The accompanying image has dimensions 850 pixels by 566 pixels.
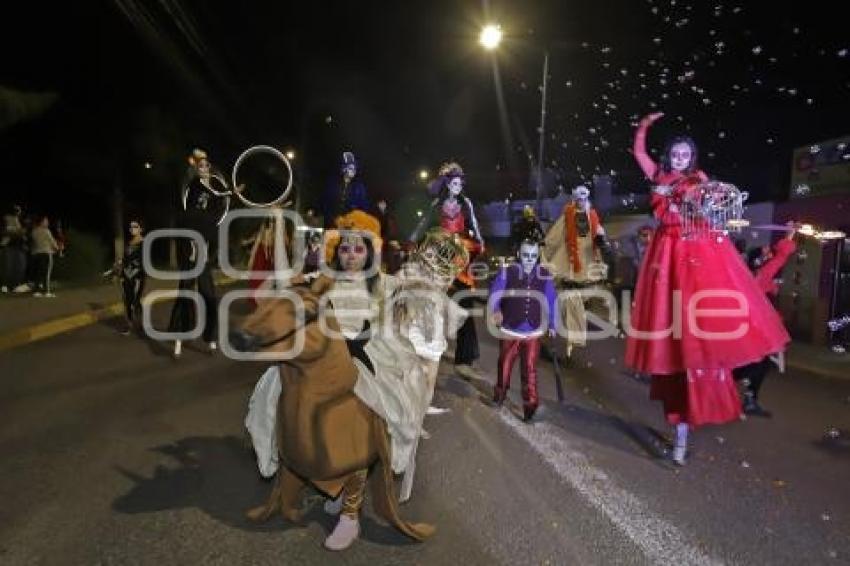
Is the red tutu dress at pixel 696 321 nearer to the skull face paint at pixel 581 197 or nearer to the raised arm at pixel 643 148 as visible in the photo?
the raised arm at pixel 643 148

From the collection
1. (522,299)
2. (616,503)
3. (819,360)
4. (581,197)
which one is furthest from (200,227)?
(819,360)

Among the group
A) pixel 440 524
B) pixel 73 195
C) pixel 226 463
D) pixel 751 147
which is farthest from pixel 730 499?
pixel 73 195

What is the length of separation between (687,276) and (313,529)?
121 inches

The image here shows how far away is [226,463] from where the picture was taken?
188 inches

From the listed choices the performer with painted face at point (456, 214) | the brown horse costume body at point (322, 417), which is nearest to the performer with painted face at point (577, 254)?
the performer with painted face at point (456, 214)

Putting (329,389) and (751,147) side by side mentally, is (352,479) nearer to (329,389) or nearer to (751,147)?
(329,389)

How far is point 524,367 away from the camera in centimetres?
603

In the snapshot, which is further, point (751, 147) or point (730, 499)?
point (751, 147)

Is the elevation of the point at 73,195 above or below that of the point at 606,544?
above

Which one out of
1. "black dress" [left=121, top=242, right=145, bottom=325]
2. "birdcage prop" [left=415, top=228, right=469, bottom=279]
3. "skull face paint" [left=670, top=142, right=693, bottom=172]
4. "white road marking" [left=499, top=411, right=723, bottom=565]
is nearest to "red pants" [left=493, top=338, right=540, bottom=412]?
"white road marking" [left=499, top=411, right=723, bottom=565]

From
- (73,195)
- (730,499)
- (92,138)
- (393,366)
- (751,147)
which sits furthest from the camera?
(73,195)

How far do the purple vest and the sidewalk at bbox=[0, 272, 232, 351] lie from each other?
7.28m

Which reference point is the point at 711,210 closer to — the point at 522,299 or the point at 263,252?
the point at 522,299

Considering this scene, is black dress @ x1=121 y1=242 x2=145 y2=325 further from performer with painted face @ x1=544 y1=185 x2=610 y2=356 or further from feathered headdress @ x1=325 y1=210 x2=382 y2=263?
feathered headdress @ x1=325 y1=210 x2=382 y2=263
